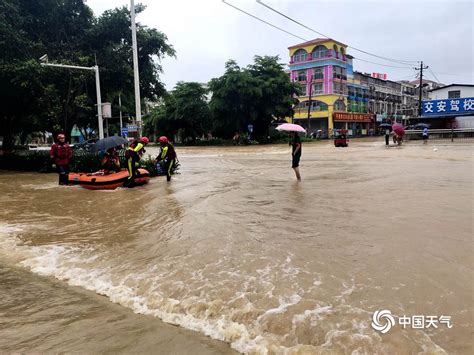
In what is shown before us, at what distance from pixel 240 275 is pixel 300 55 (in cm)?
6250

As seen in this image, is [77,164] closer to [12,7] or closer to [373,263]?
[12,7]

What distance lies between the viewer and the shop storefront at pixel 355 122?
203 ft

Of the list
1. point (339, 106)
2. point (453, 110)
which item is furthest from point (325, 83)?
point (453, 110)

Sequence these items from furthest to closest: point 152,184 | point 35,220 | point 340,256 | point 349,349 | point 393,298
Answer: point 152,184 < point 35,220 < point 340,256 < point 393,298 < point 349,349

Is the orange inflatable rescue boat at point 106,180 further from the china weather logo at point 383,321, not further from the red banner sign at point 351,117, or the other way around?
the red banner sign at point 351,117

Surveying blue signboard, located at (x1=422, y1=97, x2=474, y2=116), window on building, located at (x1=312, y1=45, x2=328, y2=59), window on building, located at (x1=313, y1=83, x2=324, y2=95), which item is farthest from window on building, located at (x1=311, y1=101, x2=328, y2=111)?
blue signboard, located at (x1=422, y1=97, x2=474, y2=116)

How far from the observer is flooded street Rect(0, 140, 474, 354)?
136 inches

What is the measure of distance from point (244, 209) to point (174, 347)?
17.8 ft

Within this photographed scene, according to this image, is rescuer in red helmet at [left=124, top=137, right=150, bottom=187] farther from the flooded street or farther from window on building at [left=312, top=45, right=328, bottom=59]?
window on building at [left=312, top=45, right=328, bottom=59]

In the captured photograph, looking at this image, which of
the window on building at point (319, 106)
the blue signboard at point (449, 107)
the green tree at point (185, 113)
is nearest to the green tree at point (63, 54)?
the green tree at point (185, 113)

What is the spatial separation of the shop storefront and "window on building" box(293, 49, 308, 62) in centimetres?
1049

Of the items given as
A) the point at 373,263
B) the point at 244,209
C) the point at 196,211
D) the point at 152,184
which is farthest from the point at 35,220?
the point at 373,263

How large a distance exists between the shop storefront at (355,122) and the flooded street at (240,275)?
54.2 meters

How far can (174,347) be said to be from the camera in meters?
3.34
